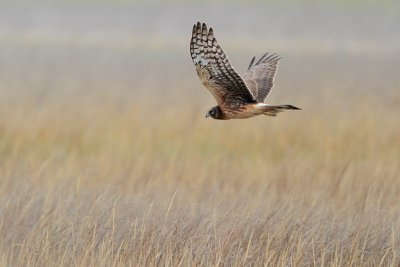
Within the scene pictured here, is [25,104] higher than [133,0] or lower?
lower

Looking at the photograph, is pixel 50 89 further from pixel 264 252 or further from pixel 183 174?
pixel 264 252

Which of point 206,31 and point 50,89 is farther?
point 50,89

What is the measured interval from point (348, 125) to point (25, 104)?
12.1 ft

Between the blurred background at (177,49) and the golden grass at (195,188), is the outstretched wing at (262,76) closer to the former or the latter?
the golden grass at (195,188)

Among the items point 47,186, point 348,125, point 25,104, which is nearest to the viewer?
point 47,186

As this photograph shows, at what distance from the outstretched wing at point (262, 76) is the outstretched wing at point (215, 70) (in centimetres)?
82

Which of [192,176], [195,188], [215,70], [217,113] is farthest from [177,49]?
[215,70]

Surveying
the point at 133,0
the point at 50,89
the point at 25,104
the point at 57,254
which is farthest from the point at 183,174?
the point at 133,0

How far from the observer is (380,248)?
6070 mm

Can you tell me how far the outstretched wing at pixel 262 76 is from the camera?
22.5 ft

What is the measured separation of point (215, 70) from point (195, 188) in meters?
2.21

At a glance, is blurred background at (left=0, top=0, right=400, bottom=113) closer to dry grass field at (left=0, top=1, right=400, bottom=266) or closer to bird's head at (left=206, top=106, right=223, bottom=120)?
dry grass field at (left=0, top=1, right=400, bottom=266)

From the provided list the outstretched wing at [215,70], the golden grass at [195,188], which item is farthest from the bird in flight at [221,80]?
the golden grass at [195,188]

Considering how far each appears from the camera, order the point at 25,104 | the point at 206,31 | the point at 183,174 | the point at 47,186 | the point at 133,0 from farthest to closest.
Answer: the point at 133,0
the point at 25,104
the point at 183,174
the point at 47,186
the point at 206,31
